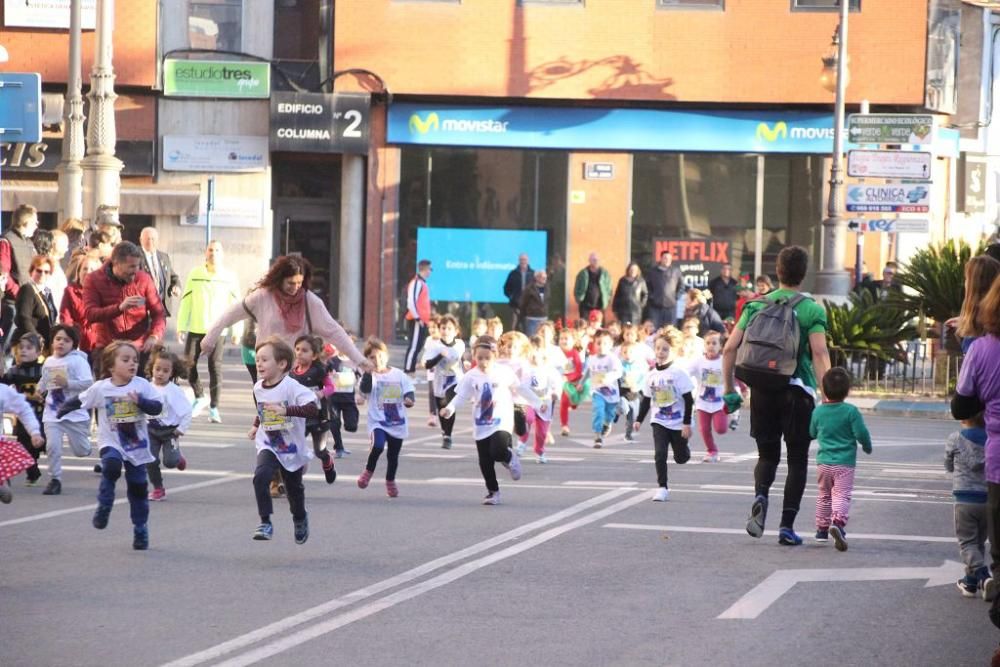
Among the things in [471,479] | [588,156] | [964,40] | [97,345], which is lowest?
[471,479]

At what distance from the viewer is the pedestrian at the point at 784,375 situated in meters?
11.0

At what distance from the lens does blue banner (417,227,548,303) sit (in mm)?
33469

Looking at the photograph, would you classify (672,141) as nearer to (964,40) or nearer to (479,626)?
(964,40)

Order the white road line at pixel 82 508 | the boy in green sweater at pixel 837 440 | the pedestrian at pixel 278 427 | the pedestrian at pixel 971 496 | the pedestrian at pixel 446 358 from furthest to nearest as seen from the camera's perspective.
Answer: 1. the pedestrian at pixel 446 358
2. the white road line at pixel 82 508
3. the boy in green sweater at pixel 837 440
4. the pedestrian at pixel 278 427
5. the pedestrian at pixel 971 496

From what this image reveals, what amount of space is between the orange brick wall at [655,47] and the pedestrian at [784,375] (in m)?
22.5

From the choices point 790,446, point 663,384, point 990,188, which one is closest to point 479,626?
point 790,446

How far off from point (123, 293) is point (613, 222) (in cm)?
2028

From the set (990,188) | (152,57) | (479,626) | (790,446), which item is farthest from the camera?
(990,188)

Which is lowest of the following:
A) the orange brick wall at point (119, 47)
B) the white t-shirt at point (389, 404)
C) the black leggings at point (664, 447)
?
the black leggings at point (664, 447)

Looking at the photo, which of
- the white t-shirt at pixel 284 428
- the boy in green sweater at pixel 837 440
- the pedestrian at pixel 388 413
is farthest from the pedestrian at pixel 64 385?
the boy in green sweater at pixel 837 440

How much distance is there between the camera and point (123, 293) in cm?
1403

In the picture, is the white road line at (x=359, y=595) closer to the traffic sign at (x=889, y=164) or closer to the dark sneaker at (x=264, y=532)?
the dark sneaker at (x=264, y=532)

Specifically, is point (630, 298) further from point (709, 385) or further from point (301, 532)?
point (301, 532)

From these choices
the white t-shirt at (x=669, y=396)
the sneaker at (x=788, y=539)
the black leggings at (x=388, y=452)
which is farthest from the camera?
the white t-shirt at (x=669, y=396)
